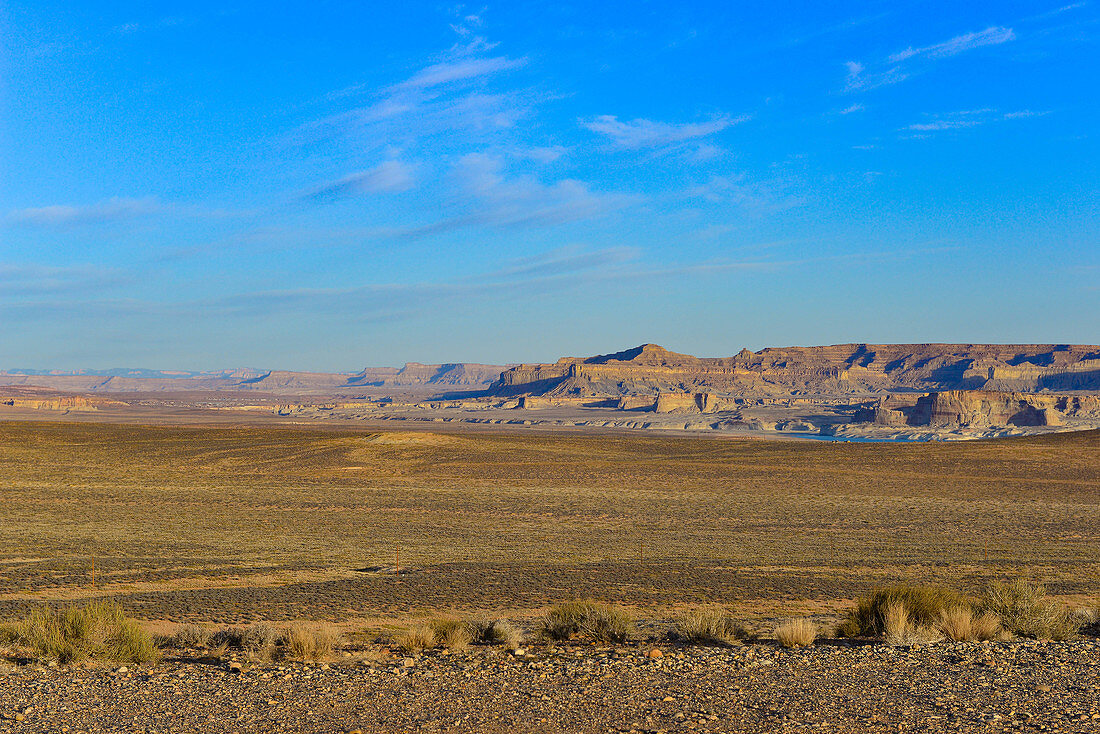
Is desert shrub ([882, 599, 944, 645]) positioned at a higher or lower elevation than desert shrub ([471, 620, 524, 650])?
higher

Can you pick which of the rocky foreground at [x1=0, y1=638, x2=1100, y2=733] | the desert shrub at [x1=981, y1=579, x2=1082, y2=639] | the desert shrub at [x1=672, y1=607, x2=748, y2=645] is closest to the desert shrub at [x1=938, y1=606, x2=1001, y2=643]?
the desert shrub at [x1=981, y1=579, x2=1082, y2=639]

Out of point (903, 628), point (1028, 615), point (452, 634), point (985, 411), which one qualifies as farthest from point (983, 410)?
point (452, 634)

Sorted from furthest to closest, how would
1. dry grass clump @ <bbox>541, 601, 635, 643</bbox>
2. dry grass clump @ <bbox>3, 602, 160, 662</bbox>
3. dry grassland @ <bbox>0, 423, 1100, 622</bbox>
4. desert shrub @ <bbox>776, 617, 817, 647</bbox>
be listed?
dry grassland @ <bbox>0, 423, 1100, 622</bbox> < dry grass clump @ <bbox>541, 601, 635, 643</bbox> < desert shrub @ <bbox>776, 617, 817, 647</bbox> < dry grass clump @ <bbox>3, 602, 160, 662</bbox>

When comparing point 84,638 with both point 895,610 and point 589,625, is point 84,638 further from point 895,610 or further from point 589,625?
point 895,610

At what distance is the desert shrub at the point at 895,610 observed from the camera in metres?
10.5

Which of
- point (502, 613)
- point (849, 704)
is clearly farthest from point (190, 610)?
point (849, 704)

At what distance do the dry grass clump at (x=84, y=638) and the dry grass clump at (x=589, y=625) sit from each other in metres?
4.68

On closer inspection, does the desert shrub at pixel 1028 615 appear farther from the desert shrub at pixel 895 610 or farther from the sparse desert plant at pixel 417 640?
the sparse desert plant at pixel 417 640

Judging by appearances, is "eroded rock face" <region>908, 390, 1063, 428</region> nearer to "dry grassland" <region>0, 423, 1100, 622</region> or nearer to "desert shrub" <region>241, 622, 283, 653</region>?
"dry grassland" <region>0, 423, 1100, 622</region>

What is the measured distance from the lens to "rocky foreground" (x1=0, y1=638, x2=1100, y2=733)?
7.07 meters

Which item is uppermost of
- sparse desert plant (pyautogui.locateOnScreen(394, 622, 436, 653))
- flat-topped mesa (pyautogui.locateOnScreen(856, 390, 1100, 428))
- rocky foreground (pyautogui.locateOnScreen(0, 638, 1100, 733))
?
rocky foreground (pyautogui.locateOnScreen(0, 638, 1100, 733))

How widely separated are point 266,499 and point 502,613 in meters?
20.1

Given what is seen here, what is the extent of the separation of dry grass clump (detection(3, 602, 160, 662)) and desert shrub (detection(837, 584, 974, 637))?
8.56 m

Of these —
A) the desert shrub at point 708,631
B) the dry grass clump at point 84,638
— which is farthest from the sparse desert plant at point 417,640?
the desert shrub at point 708,631
